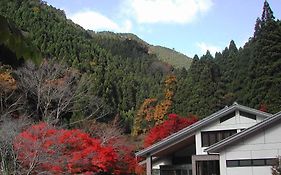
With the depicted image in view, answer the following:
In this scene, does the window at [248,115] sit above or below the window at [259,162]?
above

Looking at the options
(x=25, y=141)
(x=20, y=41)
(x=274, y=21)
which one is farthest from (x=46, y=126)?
(x=274, y=21)

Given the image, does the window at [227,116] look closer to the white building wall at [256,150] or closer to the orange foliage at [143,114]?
the white building wall at [256,150]

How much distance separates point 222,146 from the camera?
20.2m

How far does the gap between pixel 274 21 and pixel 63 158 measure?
92.7ft

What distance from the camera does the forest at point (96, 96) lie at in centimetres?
2153

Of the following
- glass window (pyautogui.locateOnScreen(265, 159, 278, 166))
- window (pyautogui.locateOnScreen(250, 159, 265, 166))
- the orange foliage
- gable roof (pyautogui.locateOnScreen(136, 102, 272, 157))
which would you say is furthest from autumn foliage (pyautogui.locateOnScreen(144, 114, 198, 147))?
glass window (pyautogui.locateOnScreen(265, 159, 278, 166))

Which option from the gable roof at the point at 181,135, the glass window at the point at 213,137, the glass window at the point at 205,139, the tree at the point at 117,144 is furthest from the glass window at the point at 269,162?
the tree at the point at 117,144

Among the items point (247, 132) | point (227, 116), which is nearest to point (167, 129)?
point (227, 116)

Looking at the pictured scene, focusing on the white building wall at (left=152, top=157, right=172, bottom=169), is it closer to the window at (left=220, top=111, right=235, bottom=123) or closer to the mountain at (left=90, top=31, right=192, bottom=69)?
the window at (left=220, top=111, right=235, bottom=123)

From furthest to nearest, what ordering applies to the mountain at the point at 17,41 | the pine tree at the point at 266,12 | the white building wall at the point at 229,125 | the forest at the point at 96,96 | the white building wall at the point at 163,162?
1. the pine tree at the point at 266,12
2. the white building wall at the point at 163,162
3. the white building wall at the point at 229,125
4. the forest at the point at 96,96
5. the mountain at the point at 17,41

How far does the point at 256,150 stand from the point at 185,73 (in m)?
32.6

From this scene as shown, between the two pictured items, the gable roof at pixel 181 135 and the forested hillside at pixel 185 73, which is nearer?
the gable roof at pixel 181 135

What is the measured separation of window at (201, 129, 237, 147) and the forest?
5.46 m

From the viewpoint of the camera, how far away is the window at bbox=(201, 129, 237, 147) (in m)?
23.7
